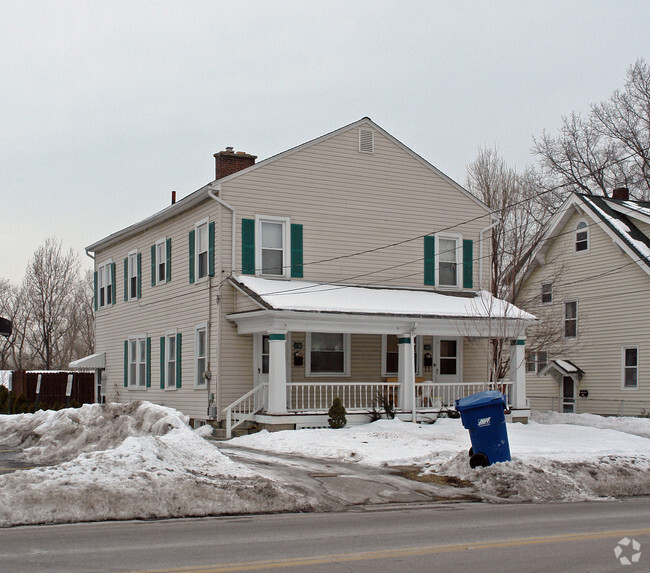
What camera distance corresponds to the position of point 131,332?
97.2 ft

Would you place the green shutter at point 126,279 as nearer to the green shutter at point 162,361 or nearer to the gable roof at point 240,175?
the gable roof at point 240,175

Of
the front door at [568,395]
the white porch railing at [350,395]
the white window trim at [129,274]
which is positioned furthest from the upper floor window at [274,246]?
the front door at [568,395]

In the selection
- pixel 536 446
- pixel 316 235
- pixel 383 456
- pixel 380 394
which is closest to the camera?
pixel 383 456

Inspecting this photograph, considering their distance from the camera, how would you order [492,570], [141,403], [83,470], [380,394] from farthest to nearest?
[380,394] < [141,403] < [83,470] < [492,570]

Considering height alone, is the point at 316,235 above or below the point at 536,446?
above

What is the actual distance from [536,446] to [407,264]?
8978 millimetres

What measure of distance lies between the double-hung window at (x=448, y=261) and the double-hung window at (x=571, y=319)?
765 centimetres

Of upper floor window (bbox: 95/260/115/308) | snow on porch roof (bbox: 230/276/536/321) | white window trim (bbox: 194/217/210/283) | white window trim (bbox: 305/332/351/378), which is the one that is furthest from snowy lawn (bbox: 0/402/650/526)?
upper floor window (bbox: 95/260/115/308)

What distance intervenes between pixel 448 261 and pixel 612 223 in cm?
716

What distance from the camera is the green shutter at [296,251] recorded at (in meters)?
23.8

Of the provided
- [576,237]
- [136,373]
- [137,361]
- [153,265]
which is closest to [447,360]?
[576,237]

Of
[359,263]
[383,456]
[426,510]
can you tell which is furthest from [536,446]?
[359,263]

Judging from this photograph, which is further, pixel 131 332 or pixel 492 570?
pixel 131 332

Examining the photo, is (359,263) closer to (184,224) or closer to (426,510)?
(184,224)
